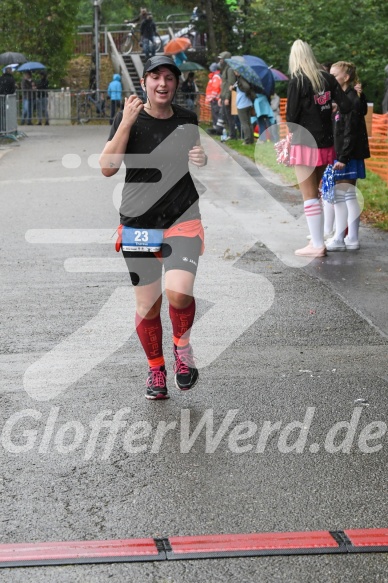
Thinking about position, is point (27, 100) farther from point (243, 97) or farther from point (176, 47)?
point (243, 97)

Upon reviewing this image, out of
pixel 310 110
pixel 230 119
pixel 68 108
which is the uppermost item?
pixel 310 110

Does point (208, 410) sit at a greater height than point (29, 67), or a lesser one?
Answer: greater

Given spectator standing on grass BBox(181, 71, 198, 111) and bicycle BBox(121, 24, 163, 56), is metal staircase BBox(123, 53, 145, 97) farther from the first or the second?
spectator standing on grass BBox(181, 71, 198, 111)

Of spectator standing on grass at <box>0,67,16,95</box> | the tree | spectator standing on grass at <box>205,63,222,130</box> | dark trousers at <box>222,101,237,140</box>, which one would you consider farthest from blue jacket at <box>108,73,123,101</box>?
the tree

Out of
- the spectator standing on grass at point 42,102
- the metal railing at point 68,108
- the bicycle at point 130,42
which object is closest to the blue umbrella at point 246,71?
the metal railing at point 68,108

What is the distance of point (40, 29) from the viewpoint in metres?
46.2

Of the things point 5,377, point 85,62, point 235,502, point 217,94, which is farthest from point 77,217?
point 85,62

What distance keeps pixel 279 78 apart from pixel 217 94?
2.50 metres

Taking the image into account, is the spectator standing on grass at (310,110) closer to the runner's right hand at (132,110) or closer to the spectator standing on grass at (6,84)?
the runner's right hand at (132,110)

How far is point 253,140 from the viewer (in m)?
25.1

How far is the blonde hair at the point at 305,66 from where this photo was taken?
33.6ft

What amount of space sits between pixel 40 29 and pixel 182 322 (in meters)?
42.1

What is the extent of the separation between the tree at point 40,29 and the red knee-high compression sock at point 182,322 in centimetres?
4109

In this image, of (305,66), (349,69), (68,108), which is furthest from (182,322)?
(68,108)
